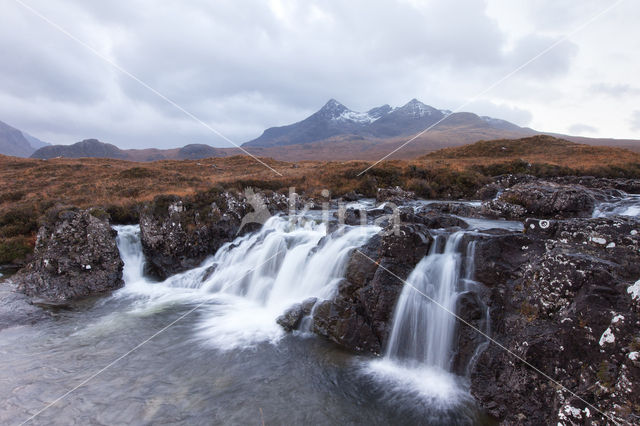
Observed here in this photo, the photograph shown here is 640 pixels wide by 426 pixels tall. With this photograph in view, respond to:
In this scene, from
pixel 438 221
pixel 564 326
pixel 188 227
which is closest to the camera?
pixel 564 326

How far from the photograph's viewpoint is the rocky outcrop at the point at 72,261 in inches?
487

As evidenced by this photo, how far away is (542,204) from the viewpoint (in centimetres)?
1405

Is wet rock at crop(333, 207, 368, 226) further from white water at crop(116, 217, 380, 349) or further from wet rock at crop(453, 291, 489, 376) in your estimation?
wet rock at crop(453, 291, 489, 376)

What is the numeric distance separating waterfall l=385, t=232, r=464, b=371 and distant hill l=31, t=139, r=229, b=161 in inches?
5260

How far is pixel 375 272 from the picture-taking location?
358 inches

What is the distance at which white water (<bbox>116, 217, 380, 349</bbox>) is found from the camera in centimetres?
1028

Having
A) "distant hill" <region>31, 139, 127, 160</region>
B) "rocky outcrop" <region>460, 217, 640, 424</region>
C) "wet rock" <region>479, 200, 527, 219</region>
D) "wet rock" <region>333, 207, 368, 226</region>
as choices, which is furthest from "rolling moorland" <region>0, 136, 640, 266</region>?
"distant hill" <region>31, 139, 127, 160</region>

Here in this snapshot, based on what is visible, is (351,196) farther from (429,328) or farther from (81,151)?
(81,151)

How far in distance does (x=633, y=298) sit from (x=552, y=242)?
2.67 m

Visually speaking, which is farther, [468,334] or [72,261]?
[72,261]

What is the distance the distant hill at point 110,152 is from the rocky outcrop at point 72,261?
12264 cm

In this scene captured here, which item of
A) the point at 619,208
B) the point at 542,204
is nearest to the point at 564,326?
the point at 542,204

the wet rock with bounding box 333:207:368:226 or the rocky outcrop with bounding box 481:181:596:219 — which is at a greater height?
the rocky outcrop with bounding box 481:181:596:219

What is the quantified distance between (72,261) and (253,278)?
27.1ft
